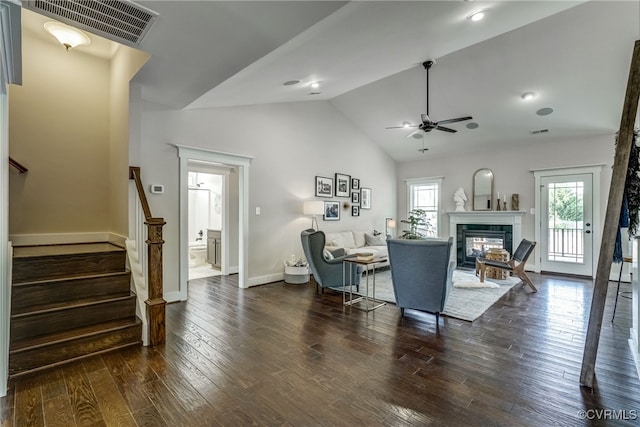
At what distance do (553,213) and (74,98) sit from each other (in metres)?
Result: 8.57

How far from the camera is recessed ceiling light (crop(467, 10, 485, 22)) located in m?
2.87

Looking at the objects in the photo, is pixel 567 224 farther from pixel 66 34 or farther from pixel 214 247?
pixel 66 34

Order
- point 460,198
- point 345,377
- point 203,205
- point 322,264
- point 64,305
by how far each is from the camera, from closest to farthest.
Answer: point 345,377 < point 64,305 < point 322,264 < point 460,198 < point 203,205

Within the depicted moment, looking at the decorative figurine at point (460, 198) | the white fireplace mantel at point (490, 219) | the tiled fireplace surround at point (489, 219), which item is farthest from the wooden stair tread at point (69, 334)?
the decorative figurine at point (460, 198)

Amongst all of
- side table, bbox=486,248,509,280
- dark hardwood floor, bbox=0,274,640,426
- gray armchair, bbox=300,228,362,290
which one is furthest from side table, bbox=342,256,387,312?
side table, bbox=486,248,509,280

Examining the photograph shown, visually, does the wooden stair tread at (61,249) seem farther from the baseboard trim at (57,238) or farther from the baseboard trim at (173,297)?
the baseboard trim at (173,297)

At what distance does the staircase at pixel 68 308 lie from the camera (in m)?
2.40

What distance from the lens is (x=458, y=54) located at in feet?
15.0

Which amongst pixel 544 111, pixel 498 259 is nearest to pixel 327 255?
pixel 498 259

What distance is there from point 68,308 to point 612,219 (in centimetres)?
448

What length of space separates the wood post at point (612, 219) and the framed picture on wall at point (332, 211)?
4711 mm

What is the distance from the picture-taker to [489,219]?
274 inches

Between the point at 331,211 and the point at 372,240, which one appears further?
the point at 372,240

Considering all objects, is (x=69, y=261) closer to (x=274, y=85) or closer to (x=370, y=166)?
(x=274, y=85)
